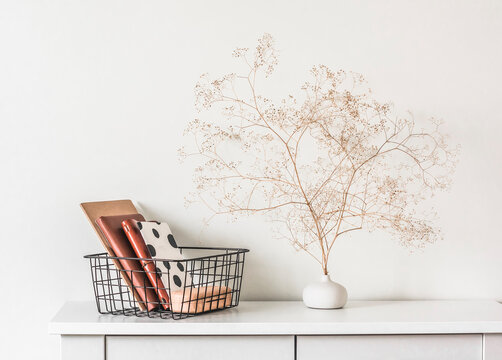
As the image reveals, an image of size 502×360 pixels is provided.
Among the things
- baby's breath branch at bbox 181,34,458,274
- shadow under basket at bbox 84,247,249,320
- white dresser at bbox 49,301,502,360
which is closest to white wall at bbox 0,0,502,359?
baby's breath branch at bbox 181,34,458,274

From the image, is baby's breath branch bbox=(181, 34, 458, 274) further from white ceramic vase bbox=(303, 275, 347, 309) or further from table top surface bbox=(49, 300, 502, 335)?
table top surface bbox=(49, 300, 502, 335)

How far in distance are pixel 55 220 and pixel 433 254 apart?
1.02 meters

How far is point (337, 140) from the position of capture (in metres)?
1.68

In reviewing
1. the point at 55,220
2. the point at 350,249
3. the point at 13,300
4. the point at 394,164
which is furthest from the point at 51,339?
the point at 394,164

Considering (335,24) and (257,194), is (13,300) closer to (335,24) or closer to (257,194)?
(257,194)

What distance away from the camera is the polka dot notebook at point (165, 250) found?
1449 millimetres

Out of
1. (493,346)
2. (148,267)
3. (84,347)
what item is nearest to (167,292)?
(148,267)

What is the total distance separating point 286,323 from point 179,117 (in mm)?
631

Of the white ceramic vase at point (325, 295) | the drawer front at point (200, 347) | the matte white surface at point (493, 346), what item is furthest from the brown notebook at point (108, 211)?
the matte white surface at point (493, 346)

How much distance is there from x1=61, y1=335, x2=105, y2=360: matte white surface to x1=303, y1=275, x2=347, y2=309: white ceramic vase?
51 cm

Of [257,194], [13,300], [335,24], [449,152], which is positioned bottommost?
[13,300]

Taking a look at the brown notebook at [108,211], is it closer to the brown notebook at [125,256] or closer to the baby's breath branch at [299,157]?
the brown notebook at [125,256]

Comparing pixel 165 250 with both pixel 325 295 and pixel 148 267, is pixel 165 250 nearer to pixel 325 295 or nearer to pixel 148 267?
pixel 148 267

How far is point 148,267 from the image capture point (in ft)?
4.76
